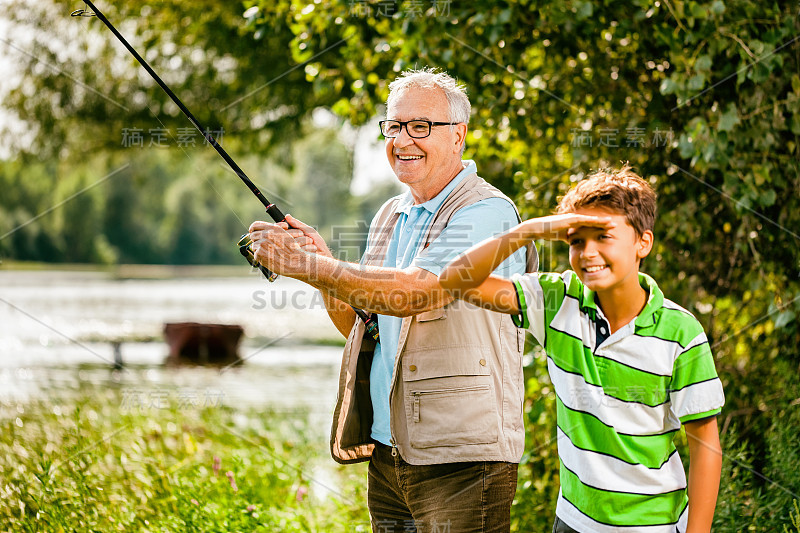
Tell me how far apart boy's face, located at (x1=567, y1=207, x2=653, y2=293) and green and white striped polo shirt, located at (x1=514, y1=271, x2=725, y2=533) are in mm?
103

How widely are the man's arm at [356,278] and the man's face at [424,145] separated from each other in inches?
12.7

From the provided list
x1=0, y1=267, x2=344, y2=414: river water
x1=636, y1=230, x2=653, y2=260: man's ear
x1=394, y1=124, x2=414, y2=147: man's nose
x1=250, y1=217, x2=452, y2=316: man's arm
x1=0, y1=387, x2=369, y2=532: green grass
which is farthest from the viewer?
x1=0, y1=267, x2=344, y2=414: river water

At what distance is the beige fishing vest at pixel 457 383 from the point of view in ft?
6.93

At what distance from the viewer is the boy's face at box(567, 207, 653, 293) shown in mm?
1791

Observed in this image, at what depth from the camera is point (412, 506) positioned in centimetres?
222

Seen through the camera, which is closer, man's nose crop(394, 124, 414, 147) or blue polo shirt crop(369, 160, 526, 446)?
blue polo shirt crop(369, 160, 526, 446)

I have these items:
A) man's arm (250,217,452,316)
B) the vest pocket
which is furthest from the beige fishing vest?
man's arm (250,217,452,316)

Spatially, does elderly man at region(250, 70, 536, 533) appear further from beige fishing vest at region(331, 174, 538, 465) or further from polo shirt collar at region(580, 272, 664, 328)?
polo shirt collar at region(580, 272, 664, 328)

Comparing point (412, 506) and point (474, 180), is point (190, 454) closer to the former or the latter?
point (412, 506)

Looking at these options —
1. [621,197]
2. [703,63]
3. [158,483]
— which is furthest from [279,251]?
[703,63]

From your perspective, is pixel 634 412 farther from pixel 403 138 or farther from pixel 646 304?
pixel 403 138

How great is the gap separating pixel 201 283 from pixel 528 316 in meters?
31.6

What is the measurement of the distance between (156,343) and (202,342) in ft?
6.86

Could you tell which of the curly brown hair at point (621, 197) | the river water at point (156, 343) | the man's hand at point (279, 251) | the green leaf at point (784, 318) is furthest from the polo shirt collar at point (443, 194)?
the river water at point (156, 343)
